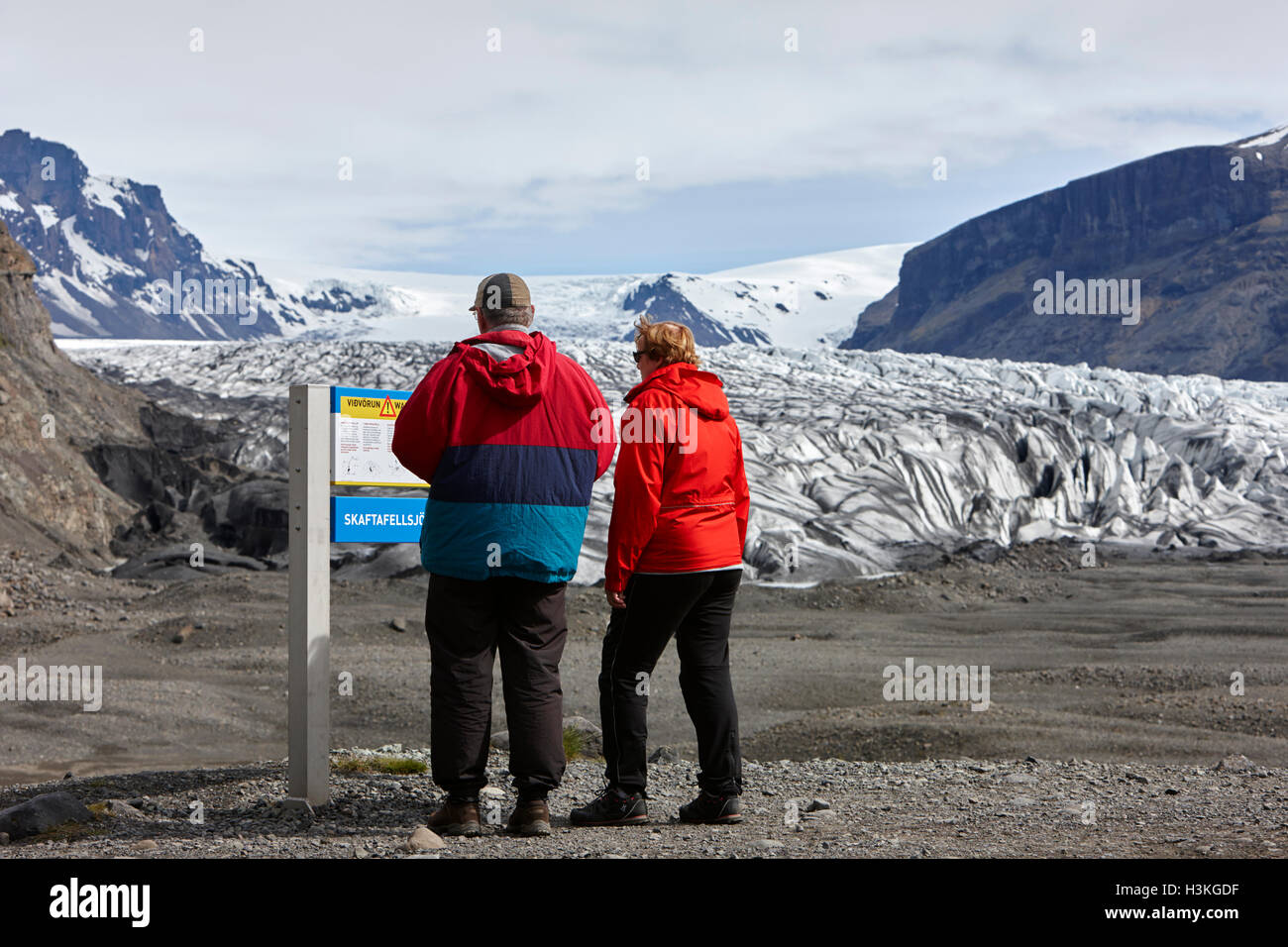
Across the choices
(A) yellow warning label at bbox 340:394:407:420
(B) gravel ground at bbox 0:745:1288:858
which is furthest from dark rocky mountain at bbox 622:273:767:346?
(A) yellow warning label at bbox 340:394:407:420

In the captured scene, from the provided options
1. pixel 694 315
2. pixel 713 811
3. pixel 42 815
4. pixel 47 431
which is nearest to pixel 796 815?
Result: pixel 713 811

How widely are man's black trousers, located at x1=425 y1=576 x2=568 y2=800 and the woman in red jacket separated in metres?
0.27

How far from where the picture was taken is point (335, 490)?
5793mm

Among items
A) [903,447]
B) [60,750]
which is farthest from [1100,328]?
[60,750]

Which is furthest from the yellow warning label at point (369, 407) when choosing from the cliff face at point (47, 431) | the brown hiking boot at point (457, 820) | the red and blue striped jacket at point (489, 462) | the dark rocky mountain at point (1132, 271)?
the dark rocky mountain at point (1132, 271)

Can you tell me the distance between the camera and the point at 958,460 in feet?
93.5

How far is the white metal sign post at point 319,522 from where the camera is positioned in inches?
221

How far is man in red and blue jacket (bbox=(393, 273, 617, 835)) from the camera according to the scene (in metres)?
4.57

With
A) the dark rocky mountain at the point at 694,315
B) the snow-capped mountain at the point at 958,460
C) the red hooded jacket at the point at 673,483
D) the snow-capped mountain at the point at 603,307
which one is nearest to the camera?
the red hooded jacket at the point at 673,483

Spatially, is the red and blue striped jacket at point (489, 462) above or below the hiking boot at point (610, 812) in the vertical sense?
above

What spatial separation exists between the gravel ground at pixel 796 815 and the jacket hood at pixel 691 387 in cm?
165

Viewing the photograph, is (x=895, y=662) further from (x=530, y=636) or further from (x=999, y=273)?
(x=999, y=273)

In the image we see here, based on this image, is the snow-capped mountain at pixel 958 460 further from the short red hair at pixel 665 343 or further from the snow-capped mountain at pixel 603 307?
the snow-capped mountain at pixel 603 307

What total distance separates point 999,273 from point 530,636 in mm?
157847
